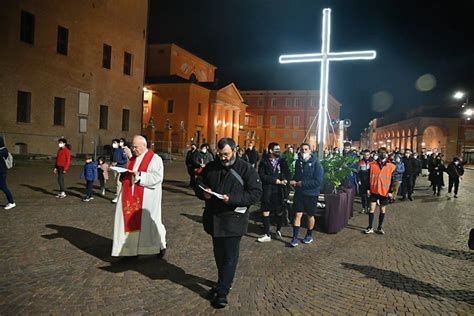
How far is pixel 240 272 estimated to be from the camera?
5555 mm

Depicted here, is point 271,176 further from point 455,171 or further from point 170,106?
point 170,106

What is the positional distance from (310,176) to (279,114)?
75783 millimetres

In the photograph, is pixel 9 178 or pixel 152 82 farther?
pixel 152 82

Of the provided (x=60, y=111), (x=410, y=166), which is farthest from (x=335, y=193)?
(x=60, y=111)

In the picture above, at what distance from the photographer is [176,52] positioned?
2223 inches

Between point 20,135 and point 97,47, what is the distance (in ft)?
35.2

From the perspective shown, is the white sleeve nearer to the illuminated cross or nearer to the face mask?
the face mask

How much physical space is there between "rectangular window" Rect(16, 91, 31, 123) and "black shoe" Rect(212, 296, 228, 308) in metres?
25.5

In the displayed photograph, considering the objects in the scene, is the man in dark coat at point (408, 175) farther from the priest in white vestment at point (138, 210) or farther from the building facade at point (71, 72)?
the building facade at point (71, 72)

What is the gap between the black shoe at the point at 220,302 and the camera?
4301 mm

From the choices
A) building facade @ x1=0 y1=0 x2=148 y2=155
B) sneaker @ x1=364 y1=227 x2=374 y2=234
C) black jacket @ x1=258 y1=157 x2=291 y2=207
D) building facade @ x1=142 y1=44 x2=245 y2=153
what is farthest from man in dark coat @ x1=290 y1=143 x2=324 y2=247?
building facade @ x1=142 y1=44 x2=245 y2=153

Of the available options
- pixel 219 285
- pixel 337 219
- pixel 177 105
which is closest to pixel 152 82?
pixel 177 105

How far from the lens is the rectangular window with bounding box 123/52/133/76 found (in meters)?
34.4

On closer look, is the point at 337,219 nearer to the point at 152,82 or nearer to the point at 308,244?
the point at 308,244
